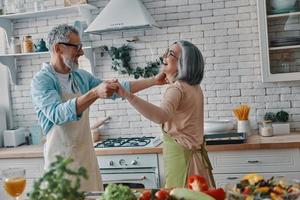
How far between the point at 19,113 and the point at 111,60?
3.88 feet

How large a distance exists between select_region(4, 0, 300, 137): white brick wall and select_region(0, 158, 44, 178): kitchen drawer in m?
0.82

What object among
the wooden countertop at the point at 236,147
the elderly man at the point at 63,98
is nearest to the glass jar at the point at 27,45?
the wooden countertop at the point at 236,147

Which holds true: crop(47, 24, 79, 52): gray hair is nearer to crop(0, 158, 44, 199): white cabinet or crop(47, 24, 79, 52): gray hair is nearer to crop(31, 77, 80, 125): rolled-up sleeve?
crop(31, 77, 80, 125): rolled-up sleeve

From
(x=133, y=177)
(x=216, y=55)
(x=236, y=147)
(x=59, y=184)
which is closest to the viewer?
(x=59, y=184)

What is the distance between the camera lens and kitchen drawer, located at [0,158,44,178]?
11.7ft

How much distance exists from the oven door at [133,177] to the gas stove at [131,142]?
232 millimetres

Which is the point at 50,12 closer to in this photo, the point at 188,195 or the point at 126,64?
the point at 126,64

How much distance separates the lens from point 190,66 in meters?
2.49

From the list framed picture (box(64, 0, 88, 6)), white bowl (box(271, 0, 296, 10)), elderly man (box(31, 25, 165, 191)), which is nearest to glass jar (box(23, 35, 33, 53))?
framed picture (box(64, 0, 88, 6))

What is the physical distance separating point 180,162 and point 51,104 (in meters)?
0.88

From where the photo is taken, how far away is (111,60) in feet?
13.1

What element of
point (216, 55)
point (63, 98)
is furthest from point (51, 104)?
point (216, 55)

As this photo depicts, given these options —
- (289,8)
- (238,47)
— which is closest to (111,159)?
(238,47)

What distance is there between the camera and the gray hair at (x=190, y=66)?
2.48 m
